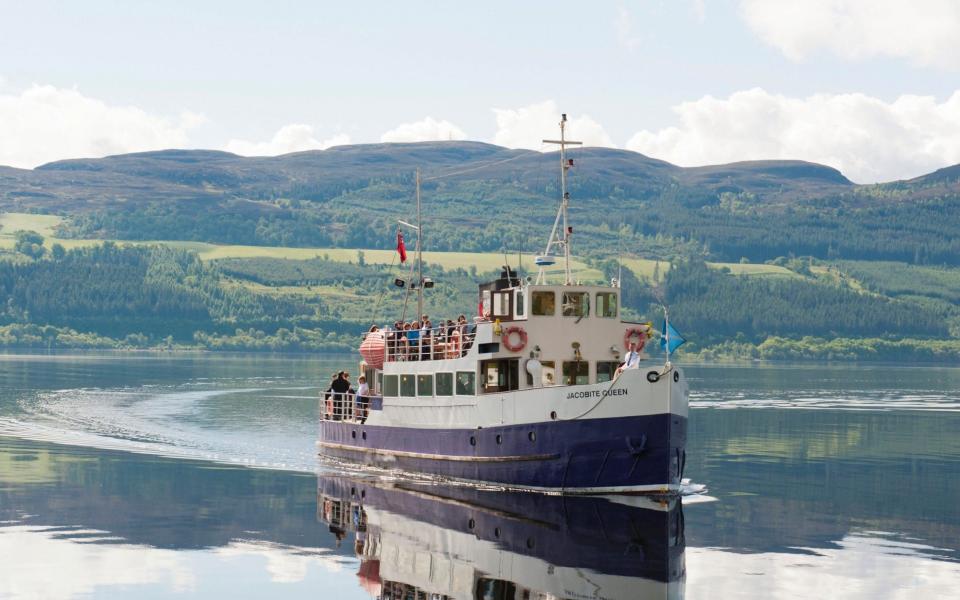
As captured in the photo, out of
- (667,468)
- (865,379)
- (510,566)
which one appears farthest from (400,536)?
(865,379)

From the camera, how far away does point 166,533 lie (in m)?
39.6

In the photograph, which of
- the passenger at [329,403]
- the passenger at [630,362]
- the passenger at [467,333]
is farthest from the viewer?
the passenger at [329,403]

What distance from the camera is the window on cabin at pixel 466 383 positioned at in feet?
162

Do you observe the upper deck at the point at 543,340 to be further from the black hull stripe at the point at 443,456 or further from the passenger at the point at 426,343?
the passenger at the point at 426,343

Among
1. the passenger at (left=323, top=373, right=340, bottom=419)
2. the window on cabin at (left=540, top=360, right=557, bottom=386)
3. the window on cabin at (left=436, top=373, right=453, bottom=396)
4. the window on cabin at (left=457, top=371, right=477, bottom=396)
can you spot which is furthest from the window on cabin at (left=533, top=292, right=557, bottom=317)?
the passenger at (left=323, top=373, right=340, bottom=419)

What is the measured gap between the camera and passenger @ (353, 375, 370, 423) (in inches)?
2291

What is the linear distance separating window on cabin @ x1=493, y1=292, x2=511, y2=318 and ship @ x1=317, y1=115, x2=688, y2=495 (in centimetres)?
5

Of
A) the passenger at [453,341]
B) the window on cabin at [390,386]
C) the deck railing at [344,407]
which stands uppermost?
the passenger at [453,341]

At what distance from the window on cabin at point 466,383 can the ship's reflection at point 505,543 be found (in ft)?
11.4

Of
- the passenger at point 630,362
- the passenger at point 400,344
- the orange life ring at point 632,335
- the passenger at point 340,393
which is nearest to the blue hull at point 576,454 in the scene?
the passenger at point 630,362

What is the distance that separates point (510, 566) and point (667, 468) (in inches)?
456

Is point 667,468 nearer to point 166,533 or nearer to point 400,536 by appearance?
point 400,536

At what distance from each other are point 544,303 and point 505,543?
1316 cm

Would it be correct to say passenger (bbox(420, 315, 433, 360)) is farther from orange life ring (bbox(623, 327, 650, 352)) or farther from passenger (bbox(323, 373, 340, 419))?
passenger (bbox(323, 373, 340, 419))
